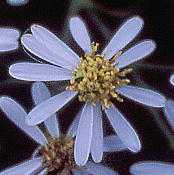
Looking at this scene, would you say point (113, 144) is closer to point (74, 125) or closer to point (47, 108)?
point (74, 125)

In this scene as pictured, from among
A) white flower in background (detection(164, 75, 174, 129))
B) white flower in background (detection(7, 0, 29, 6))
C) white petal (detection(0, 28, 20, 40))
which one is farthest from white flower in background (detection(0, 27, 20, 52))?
white flower in background (detection(164, 75, 174, 129))

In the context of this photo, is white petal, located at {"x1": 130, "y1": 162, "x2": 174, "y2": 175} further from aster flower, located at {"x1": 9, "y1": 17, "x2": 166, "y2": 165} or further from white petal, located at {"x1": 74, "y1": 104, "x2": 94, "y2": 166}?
white petal, located at {"x1": 74, "y1": 104, "x2": 94, "y2": 166}

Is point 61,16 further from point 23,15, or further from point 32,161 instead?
point 32,161

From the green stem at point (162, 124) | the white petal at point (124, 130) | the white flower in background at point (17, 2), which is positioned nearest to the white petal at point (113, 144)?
the white petal at point (124, 130)

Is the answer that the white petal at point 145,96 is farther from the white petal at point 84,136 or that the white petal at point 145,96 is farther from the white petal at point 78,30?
the white petal at point 78,30

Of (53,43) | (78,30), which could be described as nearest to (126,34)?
(78,30)

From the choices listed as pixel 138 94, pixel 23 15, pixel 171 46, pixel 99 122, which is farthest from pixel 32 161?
pixel 171 46
